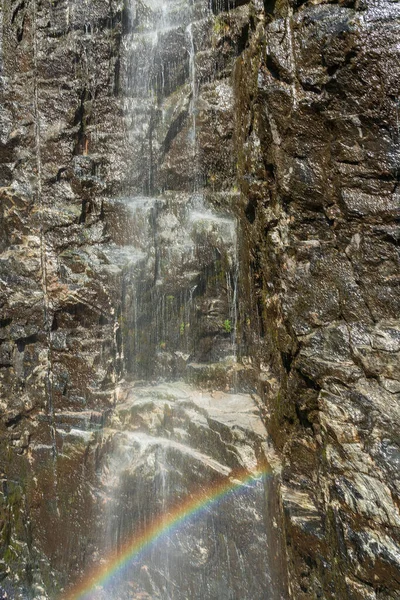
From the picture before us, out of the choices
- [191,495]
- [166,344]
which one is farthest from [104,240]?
[191,495]

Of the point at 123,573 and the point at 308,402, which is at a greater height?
the point at 308,402

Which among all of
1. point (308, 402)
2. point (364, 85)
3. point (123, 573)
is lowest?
point (123, 573)

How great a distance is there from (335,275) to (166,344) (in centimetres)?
218

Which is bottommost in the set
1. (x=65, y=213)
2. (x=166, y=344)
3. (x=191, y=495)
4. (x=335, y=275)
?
(x=191, y=495)

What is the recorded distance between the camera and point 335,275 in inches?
131

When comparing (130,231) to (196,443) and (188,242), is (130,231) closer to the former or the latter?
(188,242)

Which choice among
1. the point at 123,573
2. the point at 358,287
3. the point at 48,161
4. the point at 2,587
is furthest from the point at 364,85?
the point at 2,587

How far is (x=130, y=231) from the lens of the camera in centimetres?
510

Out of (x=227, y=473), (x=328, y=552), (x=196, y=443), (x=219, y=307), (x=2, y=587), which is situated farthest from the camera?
(x=2, y=587)

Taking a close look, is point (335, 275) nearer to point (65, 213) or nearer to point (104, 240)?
point (104, 240)

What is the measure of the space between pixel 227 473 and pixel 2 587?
9.34ft

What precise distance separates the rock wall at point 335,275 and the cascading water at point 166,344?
1.04m

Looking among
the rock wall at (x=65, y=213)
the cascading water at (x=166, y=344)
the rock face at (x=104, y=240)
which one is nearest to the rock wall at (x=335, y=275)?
the rock face at (x=104, y=240)

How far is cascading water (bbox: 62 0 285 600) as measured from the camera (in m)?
4.64
